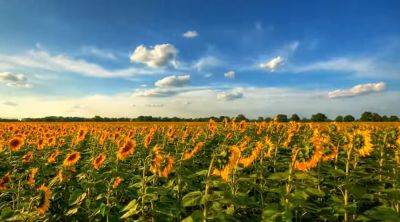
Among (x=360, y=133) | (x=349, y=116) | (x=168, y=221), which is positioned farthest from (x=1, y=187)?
(x=349, y=116)

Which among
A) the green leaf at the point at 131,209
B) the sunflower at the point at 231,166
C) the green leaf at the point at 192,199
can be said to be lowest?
the green leaf at the point at 131,209

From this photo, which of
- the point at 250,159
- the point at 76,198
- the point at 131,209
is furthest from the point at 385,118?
the point at 131,209

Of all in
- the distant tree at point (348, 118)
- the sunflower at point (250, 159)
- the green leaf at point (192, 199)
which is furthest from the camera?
the distant tree at point (348, 118)

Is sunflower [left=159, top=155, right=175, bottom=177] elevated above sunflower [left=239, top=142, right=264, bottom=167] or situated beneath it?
situated beneath

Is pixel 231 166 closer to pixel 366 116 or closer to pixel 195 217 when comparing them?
pixel 195 217

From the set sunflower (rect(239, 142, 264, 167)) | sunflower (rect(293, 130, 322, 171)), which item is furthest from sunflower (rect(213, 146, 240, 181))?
sunflower (rect(293, 130, 322, 171))

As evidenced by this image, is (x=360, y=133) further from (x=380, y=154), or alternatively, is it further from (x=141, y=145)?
(x=141, y=145)

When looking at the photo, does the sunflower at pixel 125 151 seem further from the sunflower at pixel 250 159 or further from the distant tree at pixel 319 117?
the distant tree at pixel 319 117

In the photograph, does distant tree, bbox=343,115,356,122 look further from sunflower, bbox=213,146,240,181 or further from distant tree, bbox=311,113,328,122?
sunflower, bbox=213,146,240,181

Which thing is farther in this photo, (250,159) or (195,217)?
(250,159)

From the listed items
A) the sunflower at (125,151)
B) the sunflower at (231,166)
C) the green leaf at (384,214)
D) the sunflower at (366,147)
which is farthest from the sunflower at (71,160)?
the green leaf at (384,214)

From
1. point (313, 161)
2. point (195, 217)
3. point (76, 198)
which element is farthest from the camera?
point (76, 198)

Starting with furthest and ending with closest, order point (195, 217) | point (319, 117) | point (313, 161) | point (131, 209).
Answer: point (319, 117), point (313, 161), point (131, 209), point (195, 217)

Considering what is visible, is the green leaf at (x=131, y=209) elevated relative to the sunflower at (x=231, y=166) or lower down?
lower down
